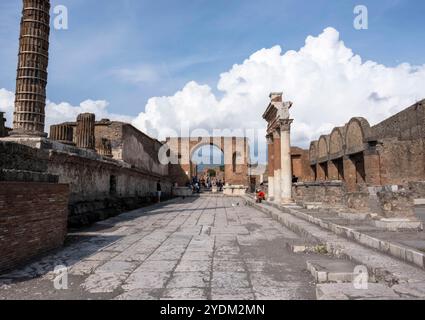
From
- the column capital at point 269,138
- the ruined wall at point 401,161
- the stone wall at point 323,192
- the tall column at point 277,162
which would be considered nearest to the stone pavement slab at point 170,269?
the stone wall at point 323,192

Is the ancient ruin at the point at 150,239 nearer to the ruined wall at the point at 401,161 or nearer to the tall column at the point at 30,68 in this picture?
the tall column at the point at 30,68

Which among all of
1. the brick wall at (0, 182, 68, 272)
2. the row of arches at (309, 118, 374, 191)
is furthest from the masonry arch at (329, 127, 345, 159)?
the brick wall at (0, 182, 68, 272)

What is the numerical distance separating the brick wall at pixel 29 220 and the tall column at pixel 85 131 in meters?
7.06

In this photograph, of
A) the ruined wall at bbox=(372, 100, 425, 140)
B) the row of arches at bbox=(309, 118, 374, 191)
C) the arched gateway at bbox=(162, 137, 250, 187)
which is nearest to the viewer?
the ruined wall at bbox=(372, 100, 425, 140)

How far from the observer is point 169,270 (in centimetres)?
411

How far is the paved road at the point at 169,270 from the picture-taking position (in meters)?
3.26

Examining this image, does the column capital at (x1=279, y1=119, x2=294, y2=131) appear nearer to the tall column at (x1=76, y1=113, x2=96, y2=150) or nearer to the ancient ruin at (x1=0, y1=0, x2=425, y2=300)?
the ancient ruin at (x1=0, y1=0, x2=425, y2=300)

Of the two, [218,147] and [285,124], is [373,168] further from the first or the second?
[218,147]

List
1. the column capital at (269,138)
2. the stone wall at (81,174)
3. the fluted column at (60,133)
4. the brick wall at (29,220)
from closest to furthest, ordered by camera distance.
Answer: the brick wall at (29,220)
the stone wall at (81,174)
the fluted column at (60,133)
the column capital at (269,138)

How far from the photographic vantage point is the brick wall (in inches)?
158

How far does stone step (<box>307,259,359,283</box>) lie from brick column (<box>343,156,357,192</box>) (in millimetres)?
18431
